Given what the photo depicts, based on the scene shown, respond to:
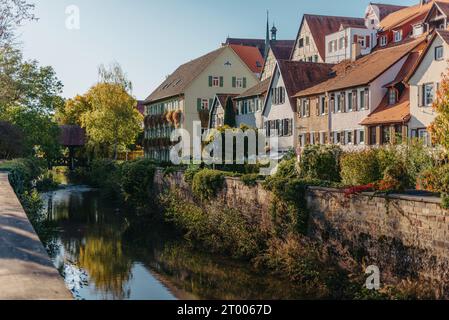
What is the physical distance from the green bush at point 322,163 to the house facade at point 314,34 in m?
38.3

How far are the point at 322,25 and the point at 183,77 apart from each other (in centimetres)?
1609

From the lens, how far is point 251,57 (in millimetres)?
71250

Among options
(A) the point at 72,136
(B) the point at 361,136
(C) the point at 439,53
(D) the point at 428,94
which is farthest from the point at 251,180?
(A) the point at 72,136

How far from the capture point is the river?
18.2 m

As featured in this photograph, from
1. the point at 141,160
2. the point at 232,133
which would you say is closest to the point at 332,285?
the point at 232,133

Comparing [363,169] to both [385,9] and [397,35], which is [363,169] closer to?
[397,35]

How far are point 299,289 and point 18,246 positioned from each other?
1107cm

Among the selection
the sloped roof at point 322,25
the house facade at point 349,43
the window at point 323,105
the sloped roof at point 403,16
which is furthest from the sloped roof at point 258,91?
the sloped roof at point 403,16

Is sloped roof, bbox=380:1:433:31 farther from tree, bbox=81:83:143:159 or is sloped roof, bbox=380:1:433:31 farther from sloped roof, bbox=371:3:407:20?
tree, bbox=81:83:143:159

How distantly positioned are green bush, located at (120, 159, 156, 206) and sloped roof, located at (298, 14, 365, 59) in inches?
1125

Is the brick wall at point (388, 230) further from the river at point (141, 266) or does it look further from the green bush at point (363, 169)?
the green bush at point (363, 169)

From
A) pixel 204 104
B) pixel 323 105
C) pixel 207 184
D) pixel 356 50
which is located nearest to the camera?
pixel 207 184

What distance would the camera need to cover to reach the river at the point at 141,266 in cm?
1820
